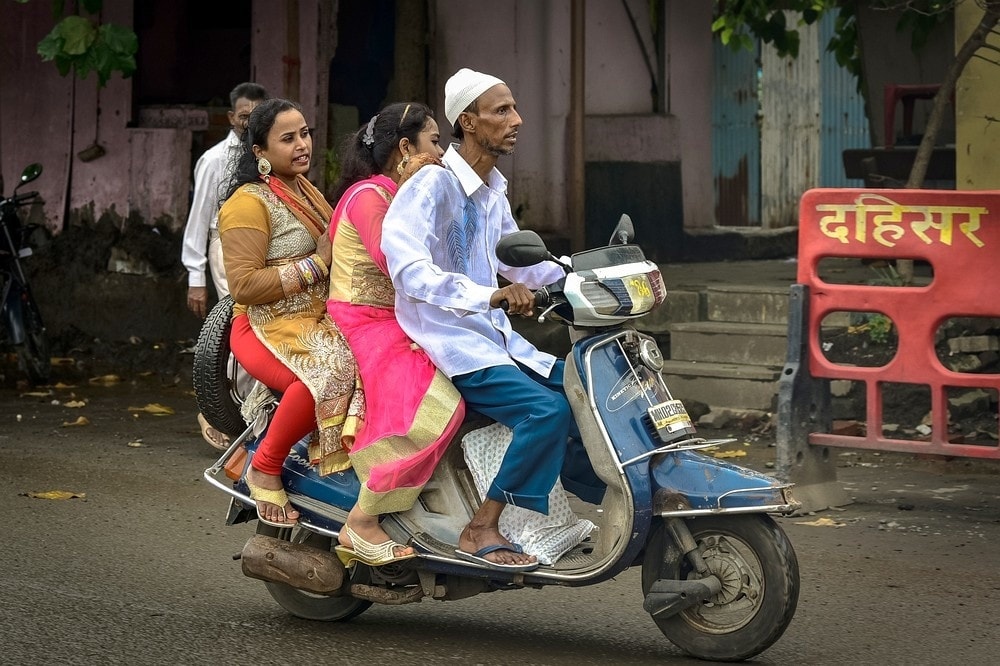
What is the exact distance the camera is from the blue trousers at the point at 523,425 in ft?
15.1

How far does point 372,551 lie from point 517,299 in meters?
0.96

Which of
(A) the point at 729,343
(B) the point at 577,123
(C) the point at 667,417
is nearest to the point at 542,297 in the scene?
(C) the point at 667,417

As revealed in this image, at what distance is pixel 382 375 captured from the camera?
15.7 feet

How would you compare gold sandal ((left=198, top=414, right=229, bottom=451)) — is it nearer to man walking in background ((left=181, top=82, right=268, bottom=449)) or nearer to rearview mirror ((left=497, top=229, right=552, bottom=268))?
man walking in background ((left=181, top=82, right=268, bottom=449))

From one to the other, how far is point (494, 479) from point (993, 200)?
9.71ft

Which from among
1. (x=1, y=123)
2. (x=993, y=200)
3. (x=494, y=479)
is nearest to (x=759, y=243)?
(x=1, y=123)

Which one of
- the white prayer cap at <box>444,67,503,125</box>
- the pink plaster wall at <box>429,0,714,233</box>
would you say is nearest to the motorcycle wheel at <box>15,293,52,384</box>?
the pink plaster wall at <box>429,0,714,233</box>

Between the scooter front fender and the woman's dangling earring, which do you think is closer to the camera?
the scooter front fender

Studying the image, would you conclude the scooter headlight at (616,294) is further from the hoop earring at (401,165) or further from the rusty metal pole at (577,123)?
the rusty metal pole at (577,123)

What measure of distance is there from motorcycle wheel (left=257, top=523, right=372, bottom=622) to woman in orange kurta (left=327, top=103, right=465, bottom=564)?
265 mm

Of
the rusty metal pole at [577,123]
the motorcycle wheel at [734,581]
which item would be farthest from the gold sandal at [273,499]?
the rusty metal pole at [577,123]

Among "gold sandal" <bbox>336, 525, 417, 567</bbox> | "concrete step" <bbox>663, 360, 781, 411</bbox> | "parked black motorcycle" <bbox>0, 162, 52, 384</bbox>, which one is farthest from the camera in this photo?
"parked black motorcycle" <bbox>0, 162, 52, 384</bbox>

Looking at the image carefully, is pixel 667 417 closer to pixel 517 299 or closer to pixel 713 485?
pixel 713 485

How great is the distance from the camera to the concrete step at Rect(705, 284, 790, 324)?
31.6 feet
